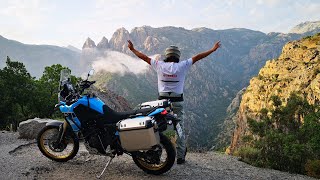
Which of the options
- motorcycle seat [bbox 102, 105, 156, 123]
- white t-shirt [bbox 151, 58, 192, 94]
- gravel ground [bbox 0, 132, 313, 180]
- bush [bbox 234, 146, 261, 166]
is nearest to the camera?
motorcycle seat [bbox 102, 105, 156, 123]

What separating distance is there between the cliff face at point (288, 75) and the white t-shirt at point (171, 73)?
64.7 metres

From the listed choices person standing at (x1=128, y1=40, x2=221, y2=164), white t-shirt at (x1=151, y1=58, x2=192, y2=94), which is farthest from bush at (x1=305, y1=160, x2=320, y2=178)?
white t-shirt at (x1=151, y1=58, x2=192, y2=94)

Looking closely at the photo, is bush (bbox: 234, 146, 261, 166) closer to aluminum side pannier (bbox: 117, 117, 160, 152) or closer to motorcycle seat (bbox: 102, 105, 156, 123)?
aluminum side pannier (bbox: 117, 117, 160, 152)

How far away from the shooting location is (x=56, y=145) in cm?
812

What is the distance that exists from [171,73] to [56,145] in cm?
324

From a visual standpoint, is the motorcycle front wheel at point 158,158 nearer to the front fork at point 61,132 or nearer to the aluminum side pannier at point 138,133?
the aluminum side pannier at point 138,133

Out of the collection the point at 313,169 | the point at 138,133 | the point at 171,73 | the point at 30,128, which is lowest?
the point at 313,169

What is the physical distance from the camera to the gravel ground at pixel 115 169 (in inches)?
278

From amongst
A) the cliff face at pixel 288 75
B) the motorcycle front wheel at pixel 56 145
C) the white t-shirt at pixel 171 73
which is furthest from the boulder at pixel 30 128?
the cliff face at pixel 288 75

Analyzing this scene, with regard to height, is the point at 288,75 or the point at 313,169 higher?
the point at 313,169

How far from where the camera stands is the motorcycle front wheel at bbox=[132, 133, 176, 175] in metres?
6.66

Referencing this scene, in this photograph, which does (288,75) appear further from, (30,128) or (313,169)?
(313,169)

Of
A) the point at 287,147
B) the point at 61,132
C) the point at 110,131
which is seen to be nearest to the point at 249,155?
the point at 287,147

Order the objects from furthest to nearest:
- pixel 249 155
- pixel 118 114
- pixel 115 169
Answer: pixel 249 155
pixel 115 169
pixel 118 114
